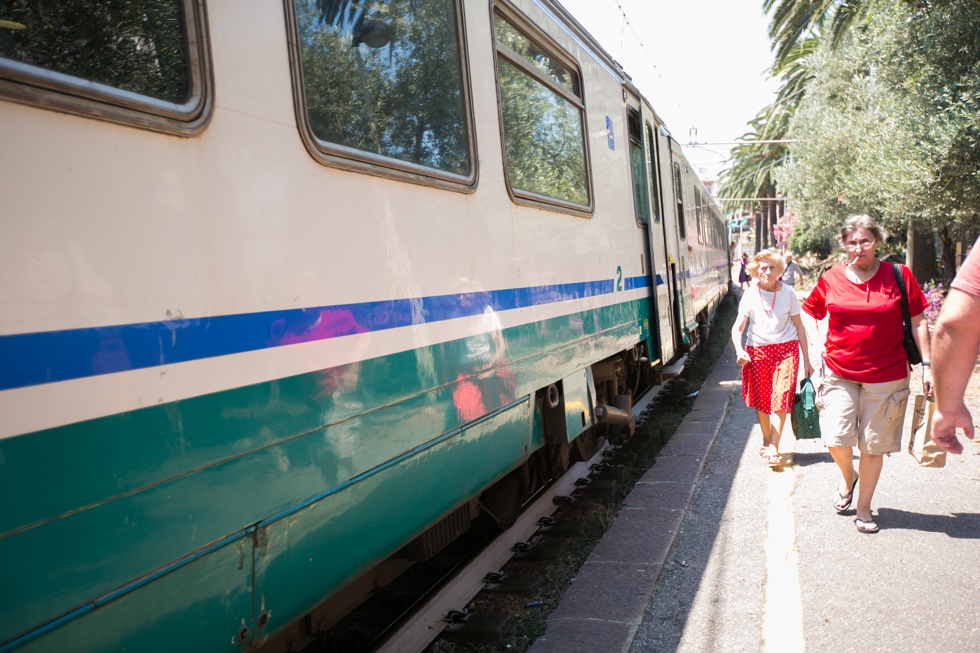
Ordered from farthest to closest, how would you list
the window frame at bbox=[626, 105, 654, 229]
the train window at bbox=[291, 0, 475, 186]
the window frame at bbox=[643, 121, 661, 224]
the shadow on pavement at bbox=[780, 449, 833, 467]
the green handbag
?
the window frame at bbox=[643, 121, 661, 224]
the window frame at bbox=[626, 105, 654, 229]
the shadow on pavement at bbox=[780, 449, 833, 467]
the green handbag
the train window at bbox=[291, 0, 475, 186]

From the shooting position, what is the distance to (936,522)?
499cm

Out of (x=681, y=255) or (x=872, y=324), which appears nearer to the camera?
(x=872, y=324)

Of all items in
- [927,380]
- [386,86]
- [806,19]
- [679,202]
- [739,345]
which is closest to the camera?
[386,86]

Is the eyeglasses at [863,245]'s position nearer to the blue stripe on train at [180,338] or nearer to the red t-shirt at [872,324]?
the red t-shirt at [872,324]

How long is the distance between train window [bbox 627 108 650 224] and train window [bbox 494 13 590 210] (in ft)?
6.63

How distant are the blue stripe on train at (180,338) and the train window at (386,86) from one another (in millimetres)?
532

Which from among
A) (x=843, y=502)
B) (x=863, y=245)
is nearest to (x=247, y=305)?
(x=863, y=245)

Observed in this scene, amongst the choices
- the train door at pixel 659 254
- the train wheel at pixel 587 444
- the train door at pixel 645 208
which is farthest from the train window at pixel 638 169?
the train wheel at pixel 587 444

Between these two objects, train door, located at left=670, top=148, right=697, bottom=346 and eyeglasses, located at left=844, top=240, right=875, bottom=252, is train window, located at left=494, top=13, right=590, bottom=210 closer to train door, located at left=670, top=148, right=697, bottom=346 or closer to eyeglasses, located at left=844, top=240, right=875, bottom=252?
eyeglasses, located at left=844, top=240, right=875, bottom=252

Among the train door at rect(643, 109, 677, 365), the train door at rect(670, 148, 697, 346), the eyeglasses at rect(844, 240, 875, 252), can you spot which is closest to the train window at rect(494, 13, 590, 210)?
the eyeglasses at rect(844, 240, 875, 252)

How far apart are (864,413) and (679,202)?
20.0 ft

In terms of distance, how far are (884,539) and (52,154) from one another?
468 cm

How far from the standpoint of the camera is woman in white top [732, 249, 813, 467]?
6309mm

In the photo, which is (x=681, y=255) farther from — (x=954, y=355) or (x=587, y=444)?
(x=954, y=355)
